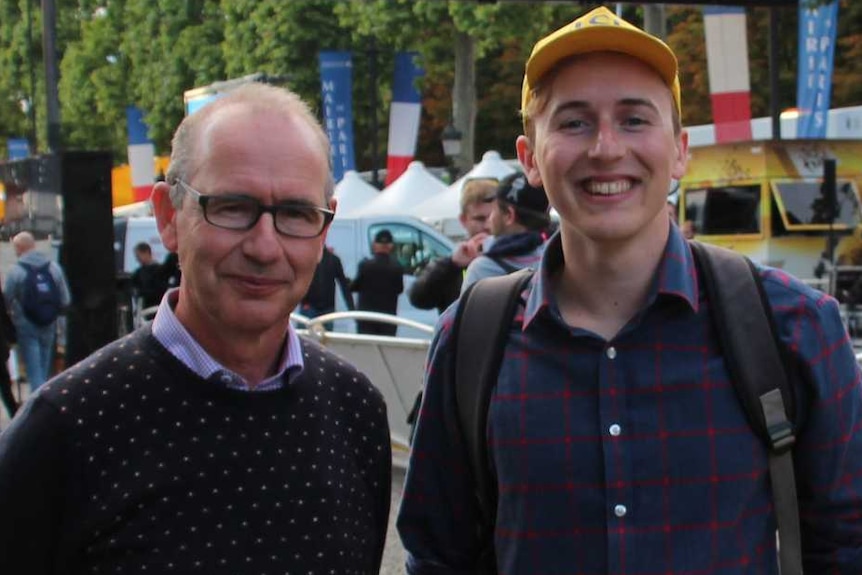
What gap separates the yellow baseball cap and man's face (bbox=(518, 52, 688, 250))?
2cm

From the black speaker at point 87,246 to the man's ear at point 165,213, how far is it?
685 cm

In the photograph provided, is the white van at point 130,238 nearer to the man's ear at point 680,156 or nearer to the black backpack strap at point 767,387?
the man's ear at point 680,156

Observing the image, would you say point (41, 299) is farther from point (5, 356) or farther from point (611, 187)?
point (611, 187)

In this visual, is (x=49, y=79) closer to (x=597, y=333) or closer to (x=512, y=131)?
(x=597, y=333)

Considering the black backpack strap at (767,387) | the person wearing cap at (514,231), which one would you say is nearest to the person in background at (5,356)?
the person wearing cap at (514,231)

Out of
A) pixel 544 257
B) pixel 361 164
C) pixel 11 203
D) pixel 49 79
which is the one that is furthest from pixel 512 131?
pixel 544 257

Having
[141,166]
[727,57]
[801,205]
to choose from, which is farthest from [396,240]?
[141,166]

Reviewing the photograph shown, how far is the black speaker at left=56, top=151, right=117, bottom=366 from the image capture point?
912 cm

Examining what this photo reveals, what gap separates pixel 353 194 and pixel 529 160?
79.6 feet

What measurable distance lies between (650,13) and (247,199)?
51.0 feet

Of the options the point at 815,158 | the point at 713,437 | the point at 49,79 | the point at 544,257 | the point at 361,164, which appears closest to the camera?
the point at 713,437

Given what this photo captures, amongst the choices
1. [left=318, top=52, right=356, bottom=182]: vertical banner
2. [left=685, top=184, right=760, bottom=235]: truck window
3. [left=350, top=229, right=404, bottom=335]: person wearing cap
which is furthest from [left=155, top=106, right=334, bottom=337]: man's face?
[left=318, top=52, right=356, bottom=182]: vertical banner

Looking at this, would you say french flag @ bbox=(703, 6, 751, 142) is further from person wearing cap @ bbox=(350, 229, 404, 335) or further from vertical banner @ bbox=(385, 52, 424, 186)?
vertical banner @ bbox=(385, 52, 424, 186)

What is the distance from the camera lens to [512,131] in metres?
48.7
